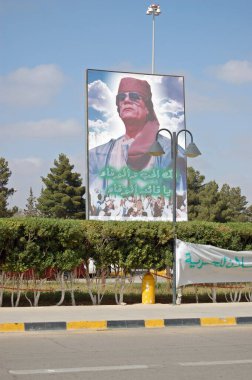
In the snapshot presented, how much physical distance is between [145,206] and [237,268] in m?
11.4

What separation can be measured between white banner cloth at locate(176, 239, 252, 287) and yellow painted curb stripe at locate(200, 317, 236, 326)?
333cm

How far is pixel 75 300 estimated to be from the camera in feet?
59.6

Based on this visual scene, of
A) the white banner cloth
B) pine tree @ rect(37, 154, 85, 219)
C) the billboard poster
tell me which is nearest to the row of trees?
pine tree @ rect(37, 154, 85, 219)

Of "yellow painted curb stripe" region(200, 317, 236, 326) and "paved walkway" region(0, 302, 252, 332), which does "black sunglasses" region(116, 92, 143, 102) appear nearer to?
"paved walkway" region(0, 302, 252, 332)

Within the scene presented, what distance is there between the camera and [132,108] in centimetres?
2981

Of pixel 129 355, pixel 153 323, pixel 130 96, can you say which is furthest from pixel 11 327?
pixel 130 96

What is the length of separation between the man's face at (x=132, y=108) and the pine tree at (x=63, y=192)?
3393 centimetres

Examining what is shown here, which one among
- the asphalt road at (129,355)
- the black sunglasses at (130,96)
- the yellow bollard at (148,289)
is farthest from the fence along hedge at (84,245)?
the black sunglasses at (130,96)

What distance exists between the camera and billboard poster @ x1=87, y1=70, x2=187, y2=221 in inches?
1106

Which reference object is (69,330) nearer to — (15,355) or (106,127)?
(15,355)

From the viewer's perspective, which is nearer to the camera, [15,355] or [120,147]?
[15,355]

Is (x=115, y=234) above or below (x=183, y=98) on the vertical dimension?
below

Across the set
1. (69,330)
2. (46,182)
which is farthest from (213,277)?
(46,182)

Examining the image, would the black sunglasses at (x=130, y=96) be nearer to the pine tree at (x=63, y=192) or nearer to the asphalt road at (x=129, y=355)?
the asphalt road at (x=129, y=355)
